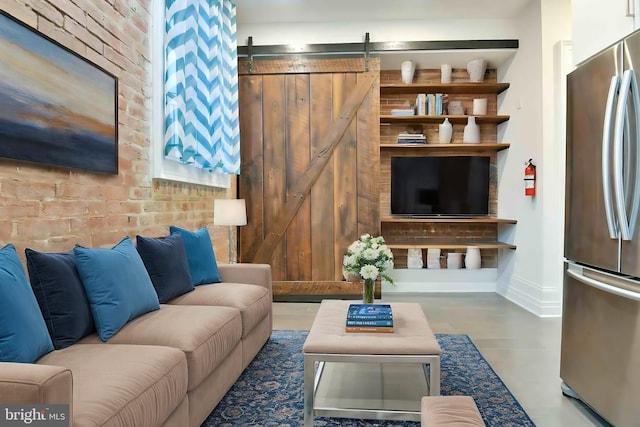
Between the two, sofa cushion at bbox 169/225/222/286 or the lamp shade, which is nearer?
sofa cushion at bbox 169/225/222/286

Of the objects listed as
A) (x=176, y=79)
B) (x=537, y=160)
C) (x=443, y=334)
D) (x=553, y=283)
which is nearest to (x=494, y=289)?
(x=553, y=283)

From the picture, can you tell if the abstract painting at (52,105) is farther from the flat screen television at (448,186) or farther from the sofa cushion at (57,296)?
the flat screen television at (448,186)

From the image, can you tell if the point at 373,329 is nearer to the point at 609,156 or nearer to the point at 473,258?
the point at 609,156

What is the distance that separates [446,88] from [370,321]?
3851 mm

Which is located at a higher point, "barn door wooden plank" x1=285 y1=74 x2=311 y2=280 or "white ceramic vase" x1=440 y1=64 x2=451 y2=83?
"white ceramic vase" x1=440 y1=64 x2=451 y2=83

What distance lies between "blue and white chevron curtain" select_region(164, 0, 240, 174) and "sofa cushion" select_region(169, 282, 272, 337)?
105cm

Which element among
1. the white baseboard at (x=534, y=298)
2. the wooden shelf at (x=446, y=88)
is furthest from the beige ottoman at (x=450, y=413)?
the wooden shelf at (x=446, y=88)

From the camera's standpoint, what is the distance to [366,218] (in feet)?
17.1

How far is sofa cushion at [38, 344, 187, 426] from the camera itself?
1357 millimetres

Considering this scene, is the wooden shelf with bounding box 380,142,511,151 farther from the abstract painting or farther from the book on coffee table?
the abstract painting

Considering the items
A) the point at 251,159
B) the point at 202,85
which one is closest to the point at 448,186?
the point at 251,159

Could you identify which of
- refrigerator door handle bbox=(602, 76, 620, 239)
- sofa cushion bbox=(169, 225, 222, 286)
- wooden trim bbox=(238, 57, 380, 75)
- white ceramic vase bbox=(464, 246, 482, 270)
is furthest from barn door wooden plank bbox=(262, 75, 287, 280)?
refrigerator door handle bbox=(602, 76, 620, 239)

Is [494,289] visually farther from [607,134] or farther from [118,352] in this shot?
[118,352]

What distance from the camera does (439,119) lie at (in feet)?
18.1
